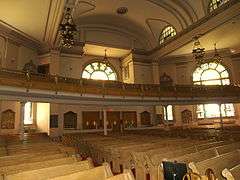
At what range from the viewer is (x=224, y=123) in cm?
1978

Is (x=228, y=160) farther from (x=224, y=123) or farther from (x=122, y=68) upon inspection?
(x=122, y=68)

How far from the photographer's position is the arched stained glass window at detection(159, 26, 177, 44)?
20241 millimetres

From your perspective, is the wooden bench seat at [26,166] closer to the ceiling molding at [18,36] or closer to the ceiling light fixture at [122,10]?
the ceiling molding at [18,36]

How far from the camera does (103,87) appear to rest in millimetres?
15656

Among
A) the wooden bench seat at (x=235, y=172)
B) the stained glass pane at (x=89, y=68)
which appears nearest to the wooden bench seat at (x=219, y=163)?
the wooden bench seat at (x=235, y=172)

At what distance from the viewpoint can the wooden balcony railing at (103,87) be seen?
12.0m

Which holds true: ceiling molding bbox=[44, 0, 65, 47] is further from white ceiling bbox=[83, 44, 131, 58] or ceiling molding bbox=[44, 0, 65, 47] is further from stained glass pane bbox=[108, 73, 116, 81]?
stained glass pane bbox=[108, 73, 116, 81]

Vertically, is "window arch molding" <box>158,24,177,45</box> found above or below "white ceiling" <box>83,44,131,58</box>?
above

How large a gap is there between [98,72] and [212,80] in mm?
11929

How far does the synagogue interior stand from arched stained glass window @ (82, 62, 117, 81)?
0.11 meters

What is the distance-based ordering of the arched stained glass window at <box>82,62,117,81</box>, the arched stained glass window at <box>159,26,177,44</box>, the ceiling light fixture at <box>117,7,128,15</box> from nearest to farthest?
the ceiling light fixture at <box>117,7,128,15</box>
the arched stained glass window at <box>159,26,177,44</box>
the arched stained glass window at <box>82,62,117,81</box>

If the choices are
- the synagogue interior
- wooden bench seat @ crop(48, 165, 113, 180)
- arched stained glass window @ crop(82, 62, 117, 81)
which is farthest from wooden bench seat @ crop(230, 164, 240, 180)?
arched stained glass window @ crop(82, 62, 117, 81)

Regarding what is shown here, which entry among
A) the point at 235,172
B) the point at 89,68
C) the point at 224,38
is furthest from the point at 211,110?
the point at 235,172

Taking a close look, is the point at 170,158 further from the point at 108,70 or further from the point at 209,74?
the point at 209,74
